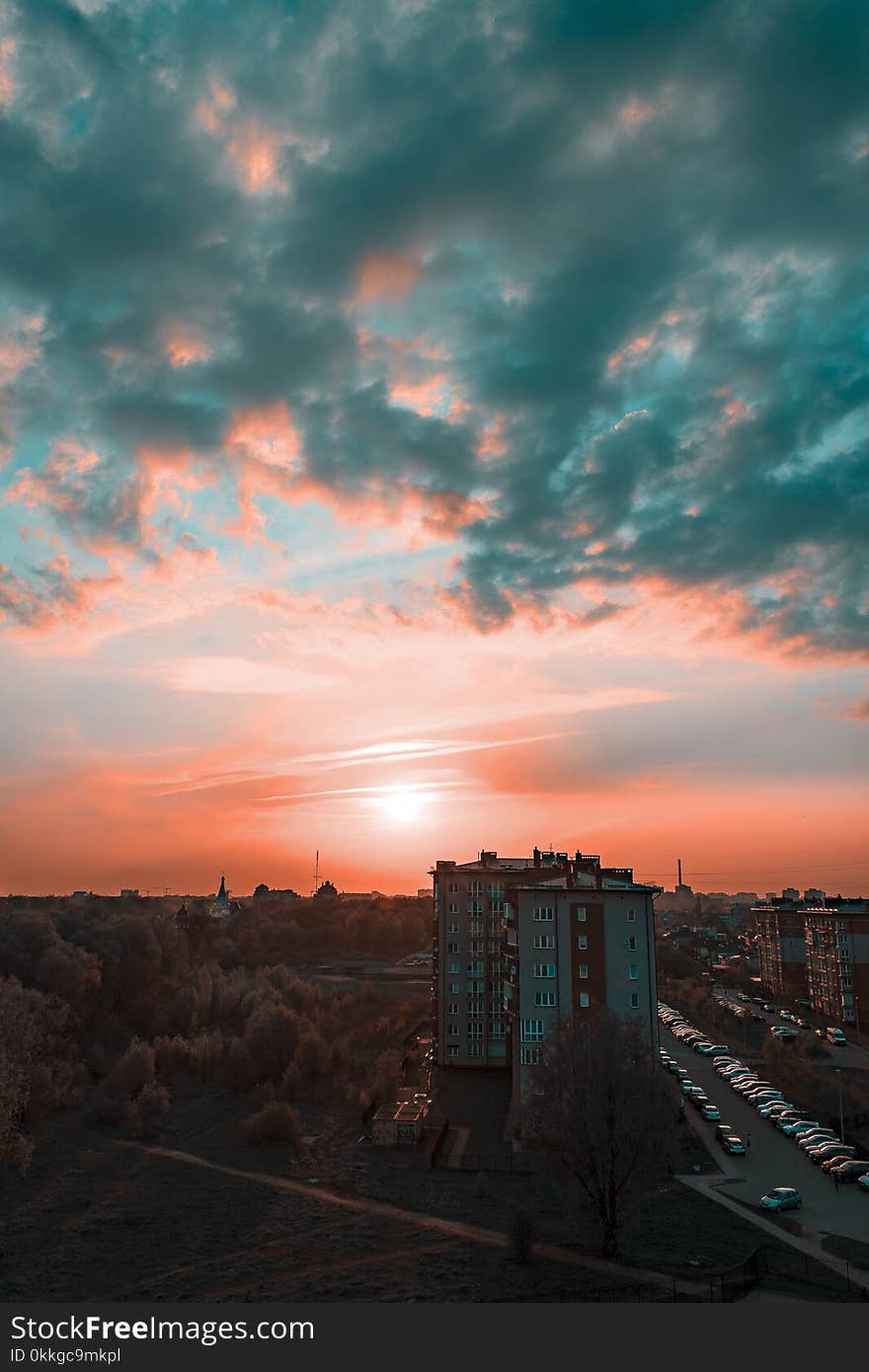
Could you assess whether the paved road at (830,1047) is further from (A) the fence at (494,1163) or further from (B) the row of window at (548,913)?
(A) the fence at (494,1163)

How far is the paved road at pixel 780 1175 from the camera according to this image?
34.6m

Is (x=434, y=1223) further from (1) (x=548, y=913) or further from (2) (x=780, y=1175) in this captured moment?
(1) (x=548, y=913)

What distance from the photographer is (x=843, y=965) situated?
3273 inches

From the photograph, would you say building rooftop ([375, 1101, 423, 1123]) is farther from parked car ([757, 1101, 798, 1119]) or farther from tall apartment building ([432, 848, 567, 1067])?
parked car ([757, 1101, 798, 1119])

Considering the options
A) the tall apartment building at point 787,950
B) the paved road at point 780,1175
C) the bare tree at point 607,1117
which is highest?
the tall apartment building at point 787,950

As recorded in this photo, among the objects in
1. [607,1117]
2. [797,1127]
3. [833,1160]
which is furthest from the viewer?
[797,1127]

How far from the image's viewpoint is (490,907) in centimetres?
6619

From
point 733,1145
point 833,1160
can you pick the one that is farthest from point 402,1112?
point 833,1160

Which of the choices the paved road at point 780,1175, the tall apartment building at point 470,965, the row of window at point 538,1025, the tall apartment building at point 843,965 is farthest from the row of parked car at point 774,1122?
the tall apartment building at point 843,965

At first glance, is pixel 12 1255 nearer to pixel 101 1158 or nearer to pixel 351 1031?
pixel 101 1158

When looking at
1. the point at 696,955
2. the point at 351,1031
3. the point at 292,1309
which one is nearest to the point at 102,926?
the point at 351,1031

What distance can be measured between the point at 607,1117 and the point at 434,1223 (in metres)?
8.35

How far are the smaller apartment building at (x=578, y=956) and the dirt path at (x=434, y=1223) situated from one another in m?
15.4

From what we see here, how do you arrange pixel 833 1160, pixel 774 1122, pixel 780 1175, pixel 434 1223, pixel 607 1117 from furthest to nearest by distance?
pixel 774 1122
pixel 833 1160
pixel 780 1175
pixel 434 1223
pixel 607 1117
